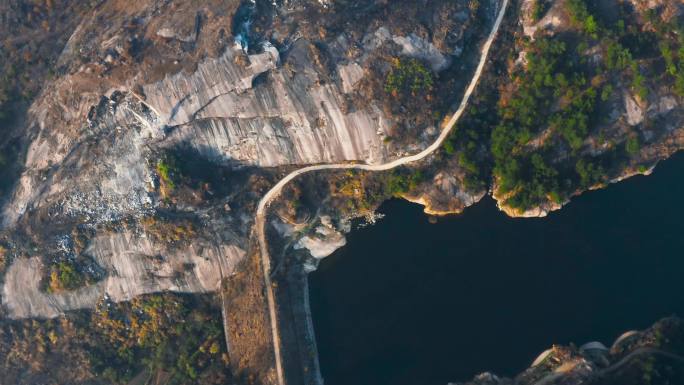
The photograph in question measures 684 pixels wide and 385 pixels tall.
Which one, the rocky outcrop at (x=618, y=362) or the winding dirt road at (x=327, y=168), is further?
the winding dirt road at (x=327, y=168)

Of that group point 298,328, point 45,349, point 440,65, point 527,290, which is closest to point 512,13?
point 440,65

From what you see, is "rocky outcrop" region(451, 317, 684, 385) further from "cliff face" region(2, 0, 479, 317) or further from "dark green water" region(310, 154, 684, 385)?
"cliff face" region(2, 0, 479, 317)

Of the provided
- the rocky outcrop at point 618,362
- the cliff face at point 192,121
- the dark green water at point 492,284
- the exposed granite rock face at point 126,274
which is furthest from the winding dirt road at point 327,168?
the rocky outcrop at point 618,362

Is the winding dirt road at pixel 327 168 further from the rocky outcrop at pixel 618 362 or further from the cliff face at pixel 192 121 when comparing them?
the rocky outcrop at pixel 618 362

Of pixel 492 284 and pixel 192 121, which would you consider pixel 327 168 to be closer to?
pixel 192 121

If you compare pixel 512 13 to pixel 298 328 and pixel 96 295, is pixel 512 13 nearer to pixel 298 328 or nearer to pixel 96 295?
pixel 298 328

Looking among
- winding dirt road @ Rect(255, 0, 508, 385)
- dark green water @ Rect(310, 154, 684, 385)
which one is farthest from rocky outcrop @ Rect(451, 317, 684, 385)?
winding dirt road @ Rect(255, 0, 508, 385)
